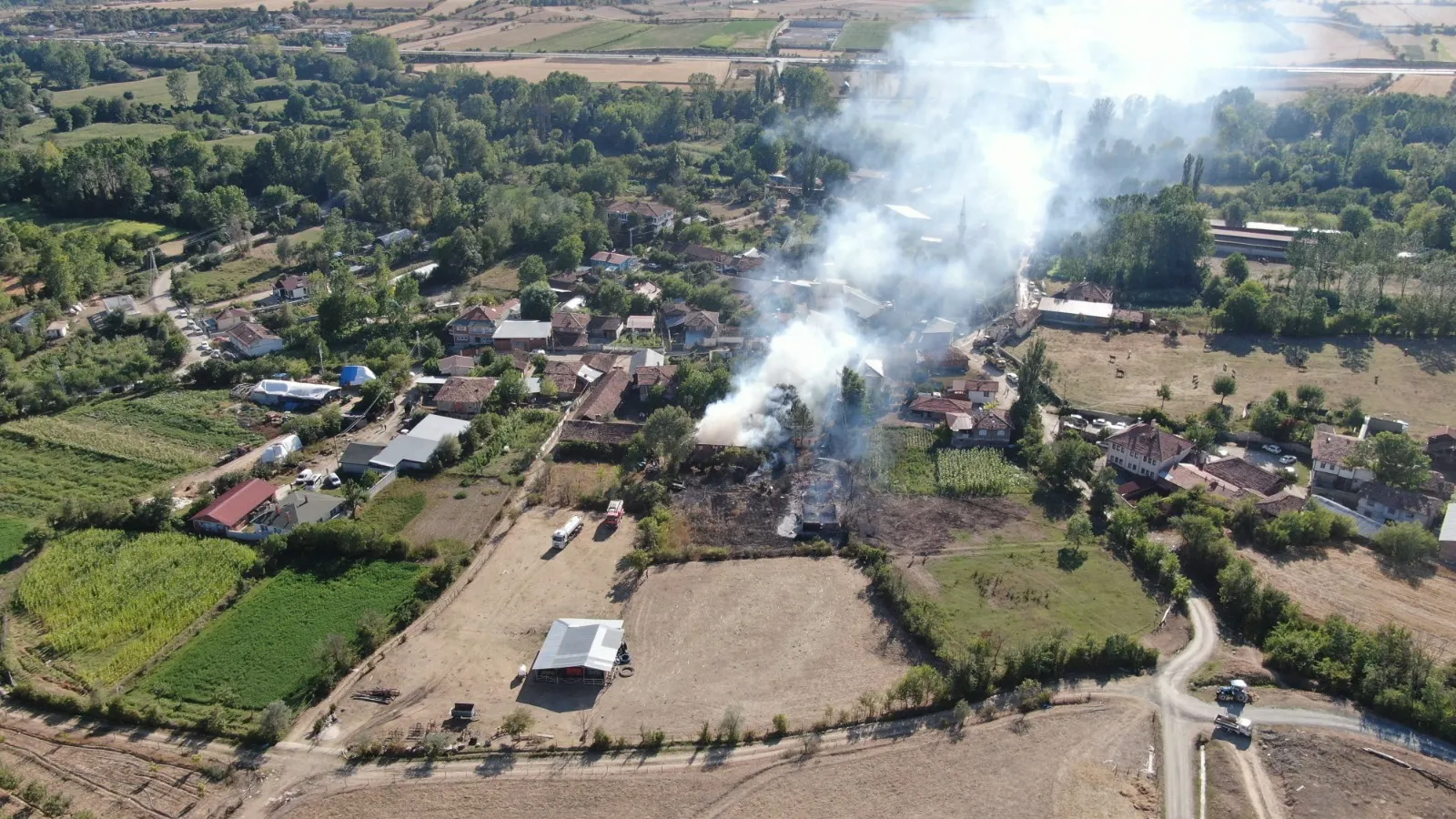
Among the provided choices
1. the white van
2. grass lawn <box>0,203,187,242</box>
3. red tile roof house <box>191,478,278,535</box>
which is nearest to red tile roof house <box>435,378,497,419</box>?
red tile roof house <box>191,478,278,535</box>

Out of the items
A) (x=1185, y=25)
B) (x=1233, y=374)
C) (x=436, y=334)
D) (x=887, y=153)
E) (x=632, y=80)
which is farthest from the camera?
(x=1185, y=25)

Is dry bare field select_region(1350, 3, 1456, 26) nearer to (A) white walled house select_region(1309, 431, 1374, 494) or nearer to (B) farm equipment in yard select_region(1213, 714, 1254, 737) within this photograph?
(A) white walled house select_region(1309, 431, 1374, 494)

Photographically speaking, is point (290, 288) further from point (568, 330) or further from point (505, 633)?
point (505, 633)

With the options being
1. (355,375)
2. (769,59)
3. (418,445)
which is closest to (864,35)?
(769,59)

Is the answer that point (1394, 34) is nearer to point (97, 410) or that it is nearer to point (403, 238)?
point (403, 238)

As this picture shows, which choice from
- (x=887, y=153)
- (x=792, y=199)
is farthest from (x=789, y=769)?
(x=887, y=153)

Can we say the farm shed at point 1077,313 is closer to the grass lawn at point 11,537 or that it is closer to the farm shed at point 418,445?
the farm shed at point 418,445

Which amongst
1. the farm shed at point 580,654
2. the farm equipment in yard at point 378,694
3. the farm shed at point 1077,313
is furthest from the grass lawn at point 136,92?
the farm shed at point 580,654
